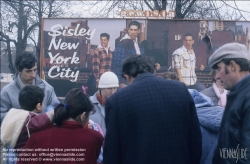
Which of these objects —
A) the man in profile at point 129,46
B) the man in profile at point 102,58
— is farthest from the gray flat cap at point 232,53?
the man in profile at point 102,58

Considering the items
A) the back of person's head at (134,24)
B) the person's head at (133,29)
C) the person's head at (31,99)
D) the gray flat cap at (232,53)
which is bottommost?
the person's head at (31,99)

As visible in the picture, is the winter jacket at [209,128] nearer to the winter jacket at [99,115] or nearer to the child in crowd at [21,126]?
the child in crowd at [21,126]

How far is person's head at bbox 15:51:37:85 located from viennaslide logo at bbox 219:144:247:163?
6.85ft

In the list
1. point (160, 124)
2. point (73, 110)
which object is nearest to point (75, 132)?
point (73, 110)

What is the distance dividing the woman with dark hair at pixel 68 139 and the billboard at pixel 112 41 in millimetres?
5569

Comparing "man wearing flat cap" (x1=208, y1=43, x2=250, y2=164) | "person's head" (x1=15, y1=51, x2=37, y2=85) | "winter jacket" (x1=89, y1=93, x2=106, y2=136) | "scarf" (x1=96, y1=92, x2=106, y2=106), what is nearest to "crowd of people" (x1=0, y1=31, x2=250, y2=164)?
"man wearing flat cap" (x1=208, y1=43, x2=250, y2=164)

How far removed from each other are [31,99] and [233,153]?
159cm

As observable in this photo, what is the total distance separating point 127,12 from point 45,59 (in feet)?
7.85

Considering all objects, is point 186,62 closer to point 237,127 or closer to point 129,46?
point 129,46

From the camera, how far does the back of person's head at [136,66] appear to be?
2395 millimetres

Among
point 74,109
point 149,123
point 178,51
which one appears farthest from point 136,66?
point 178,51

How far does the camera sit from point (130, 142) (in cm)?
222

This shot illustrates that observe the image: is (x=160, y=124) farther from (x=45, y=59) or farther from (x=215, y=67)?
(x=45, y=59)

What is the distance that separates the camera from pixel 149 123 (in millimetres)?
2219
